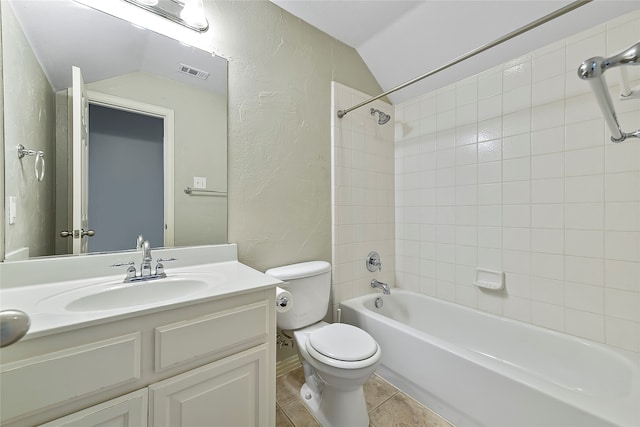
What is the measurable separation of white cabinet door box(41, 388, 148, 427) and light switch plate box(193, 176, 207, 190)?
2.90ft

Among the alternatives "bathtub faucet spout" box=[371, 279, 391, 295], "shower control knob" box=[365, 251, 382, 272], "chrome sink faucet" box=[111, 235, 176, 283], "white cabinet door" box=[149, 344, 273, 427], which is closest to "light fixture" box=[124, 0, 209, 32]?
"chrome sink faucet" box=[111, 235, 176, 283]

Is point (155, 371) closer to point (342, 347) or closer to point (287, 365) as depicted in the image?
point (342, 347)

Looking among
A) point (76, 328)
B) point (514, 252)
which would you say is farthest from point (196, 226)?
point (514, 252)

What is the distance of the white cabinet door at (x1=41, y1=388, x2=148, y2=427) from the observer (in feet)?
2.14

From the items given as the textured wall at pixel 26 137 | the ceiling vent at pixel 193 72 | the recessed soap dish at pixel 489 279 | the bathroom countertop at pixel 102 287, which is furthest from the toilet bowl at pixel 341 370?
the ceiling vent at pixel 193 72

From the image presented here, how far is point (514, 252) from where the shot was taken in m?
1.62

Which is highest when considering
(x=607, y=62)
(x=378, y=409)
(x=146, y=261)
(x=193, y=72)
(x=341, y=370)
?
(x=193, y=72)

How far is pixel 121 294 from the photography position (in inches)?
37.6

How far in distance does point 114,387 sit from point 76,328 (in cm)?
21

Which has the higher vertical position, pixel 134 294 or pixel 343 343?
pixel 134 294

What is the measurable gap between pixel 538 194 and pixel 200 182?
1.95 m

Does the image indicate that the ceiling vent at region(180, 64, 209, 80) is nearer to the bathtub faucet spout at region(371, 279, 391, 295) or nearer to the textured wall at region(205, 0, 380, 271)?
the textured wall at region(205, 0, 380, 271)

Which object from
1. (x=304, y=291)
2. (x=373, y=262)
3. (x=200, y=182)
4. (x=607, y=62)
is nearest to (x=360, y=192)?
(x=373, y=262)

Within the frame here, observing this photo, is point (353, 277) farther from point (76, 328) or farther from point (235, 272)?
point (76, 328)
